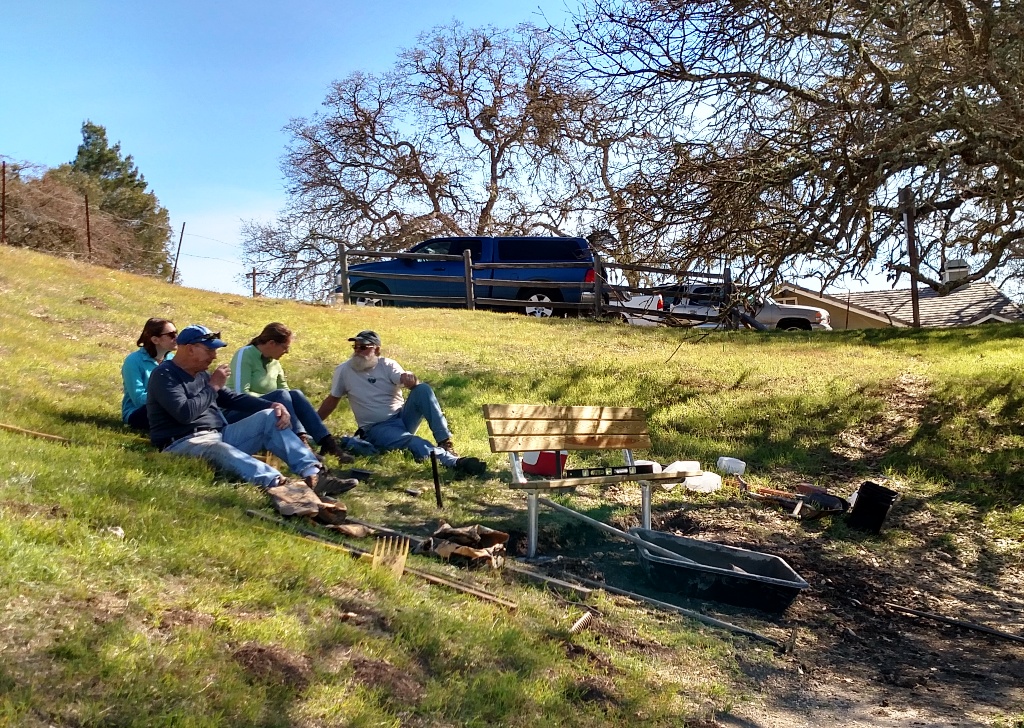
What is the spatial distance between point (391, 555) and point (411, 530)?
1.14 meters

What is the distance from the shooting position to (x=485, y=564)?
17.2 feet

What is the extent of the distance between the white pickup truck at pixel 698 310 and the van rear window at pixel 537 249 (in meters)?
1.75

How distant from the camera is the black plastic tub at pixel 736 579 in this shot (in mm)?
5262

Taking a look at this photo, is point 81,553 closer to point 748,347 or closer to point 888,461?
point 888,461

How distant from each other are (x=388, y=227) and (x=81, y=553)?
28244 millimetres

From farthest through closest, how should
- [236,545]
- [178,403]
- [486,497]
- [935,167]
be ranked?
1. [935,167]
2. [486,497]
3. [178,403]
4. [236,545]

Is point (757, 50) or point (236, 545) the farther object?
point (757, 50)

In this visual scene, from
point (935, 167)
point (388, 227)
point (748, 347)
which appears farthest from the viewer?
point (388, 227)

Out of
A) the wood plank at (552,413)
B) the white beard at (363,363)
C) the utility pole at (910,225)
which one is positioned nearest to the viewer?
the wood plank at (552,413)

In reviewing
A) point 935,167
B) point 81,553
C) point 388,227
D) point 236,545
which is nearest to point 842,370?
point 935,167

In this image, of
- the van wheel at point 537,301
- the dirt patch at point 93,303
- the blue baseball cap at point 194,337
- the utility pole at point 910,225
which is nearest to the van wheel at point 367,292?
the van wheel at point 537,301

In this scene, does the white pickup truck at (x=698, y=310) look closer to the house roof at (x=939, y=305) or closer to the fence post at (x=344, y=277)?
the fence post at (x=344, y=277)

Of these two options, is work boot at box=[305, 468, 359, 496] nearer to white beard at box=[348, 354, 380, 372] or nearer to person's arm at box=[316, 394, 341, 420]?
person's arm at box=[316, 394, 341, 420]

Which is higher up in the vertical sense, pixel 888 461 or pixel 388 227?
pixel 388 227
